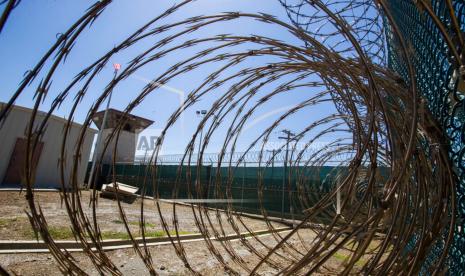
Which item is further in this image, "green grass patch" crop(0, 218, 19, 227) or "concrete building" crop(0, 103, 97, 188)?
"concrete building" crop(0, 103, 97, 188)

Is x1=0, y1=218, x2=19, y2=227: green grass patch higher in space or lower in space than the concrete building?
lower

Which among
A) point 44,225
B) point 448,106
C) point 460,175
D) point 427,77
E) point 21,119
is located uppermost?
point 21,119

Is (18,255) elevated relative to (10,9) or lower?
lower

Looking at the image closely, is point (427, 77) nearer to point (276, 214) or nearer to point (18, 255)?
point (18, 255)

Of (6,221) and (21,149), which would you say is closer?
(6,221)

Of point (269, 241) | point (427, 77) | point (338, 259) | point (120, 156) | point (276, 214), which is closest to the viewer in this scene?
point (427, 77)

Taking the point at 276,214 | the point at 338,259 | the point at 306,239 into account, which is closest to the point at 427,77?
the point at 338,259

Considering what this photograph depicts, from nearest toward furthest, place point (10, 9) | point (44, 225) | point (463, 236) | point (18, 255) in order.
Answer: point (10, 9) < point (44, 225) < point (463, 236) < point (18, 255)

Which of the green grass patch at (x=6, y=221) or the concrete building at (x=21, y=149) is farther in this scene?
the concrete building at (x=21, y=149)

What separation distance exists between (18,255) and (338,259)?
524 cm

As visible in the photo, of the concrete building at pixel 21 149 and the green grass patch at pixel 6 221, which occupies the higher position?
the concrete building at pixel 21 149

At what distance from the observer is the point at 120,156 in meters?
26.5

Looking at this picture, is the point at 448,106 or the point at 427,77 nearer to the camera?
the point at 448,106

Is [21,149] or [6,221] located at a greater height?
[21,149]
